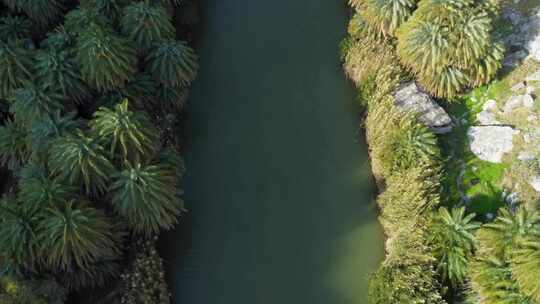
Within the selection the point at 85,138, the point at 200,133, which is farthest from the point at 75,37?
the point at 200,133

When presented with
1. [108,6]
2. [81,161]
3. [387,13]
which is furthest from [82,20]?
[387,13]

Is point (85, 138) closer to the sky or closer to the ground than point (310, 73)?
closer to the ground

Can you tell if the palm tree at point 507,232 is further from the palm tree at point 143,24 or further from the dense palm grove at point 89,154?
the palm tree at point 143,24

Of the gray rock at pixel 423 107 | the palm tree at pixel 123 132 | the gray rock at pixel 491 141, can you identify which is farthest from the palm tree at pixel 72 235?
the gray rock at pixel 491 141

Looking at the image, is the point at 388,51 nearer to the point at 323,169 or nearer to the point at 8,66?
the point at 323,169

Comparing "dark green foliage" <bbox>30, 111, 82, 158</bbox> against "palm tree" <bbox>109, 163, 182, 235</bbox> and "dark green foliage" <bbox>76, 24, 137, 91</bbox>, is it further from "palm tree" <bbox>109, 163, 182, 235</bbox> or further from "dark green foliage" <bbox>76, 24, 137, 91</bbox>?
"palm tree" <bbox>109, 163, 182, 235</bbox>
